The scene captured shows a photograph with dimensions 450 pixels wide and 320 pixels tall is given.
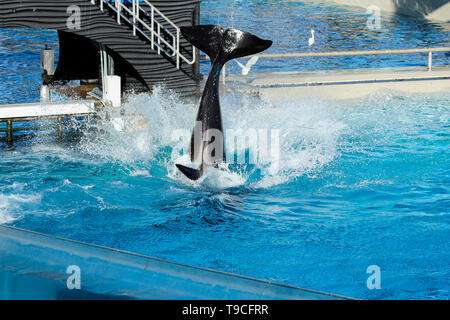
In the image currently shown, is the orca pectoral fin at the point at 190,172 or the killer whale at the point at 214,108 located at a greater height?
the killer whale at the point at 214,108

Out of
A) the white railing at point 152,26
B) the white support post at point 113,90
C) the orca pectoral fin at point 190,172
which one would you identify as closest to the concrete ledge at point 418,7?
the white railing at point 152,26

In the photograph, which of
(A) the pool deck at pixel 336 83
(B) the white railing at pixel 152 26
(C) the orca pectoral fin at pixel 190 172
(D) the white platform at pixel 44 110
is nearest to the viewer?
(C) the orca pectoral fin at pixel 190 172

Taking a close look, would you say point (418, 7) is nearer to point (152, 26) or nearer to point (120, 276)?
point (152, 26)

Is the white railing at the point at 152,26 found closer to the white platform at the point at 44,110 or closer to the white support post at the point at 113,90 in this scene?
the white support post at the point at 113,90

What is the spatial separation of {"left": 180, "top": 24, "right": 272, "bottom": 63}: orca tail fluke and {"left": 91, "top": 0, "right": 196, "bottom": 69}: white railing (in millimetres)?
2706

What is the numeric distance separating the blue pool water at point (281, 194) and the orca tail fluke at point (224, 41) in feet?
4.50

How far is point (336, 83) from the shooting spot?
11.5m

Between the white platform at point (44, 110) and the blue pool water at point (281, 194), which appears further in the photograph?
the white platform at point (44, 110)

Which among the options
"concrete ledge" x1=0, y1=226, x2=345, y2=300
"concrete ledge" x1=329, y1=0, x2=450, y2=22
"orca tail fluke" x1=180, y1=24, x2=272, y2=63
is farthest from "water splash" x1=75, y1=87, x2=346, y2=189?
"concrete ledge" x1=329, y1=0, x2=450, y2=22

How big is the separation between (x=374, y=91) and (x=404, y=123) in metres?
1.87

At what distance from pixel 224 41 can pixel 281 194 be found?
1821mm

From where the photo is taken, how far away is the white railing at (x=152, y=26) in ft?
30.1

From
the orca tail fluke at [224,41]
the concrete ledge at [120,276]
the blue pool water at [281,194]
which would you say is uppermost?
the orca tail fluke at [224,41]

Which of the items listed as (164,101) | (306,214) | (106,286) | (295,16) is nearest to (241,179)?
(306,214)
